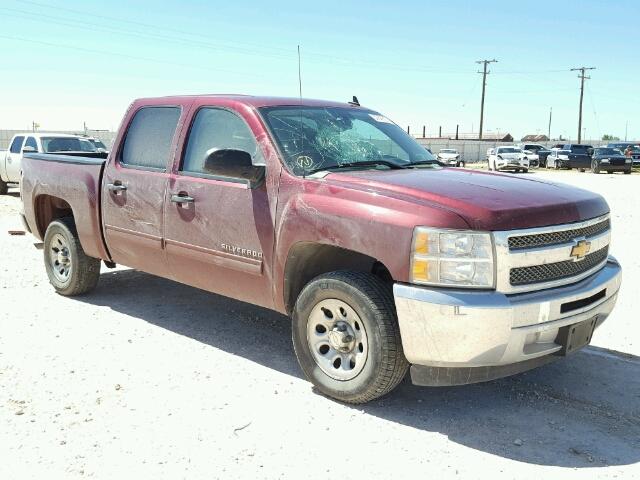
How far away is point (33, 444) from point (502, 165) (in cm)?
3658

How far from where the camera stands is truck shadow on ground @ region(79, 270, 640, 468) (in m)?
3.47

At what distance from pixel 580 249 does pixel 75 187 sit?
14.2ft

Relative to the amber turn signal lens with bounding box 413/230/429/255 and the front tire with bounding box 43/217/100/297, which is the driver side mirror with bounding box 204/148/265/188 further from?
the front tire with bounding box 43/217/100/297

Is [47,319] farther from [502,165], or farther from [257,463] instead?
[502,165]

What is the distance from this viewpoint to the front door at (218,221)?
4316 millimetres

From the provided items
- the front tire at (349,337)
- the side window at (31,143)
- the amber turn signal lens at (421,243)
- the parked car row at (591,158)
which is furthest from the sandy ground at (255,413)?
the parked car row at (591,158)

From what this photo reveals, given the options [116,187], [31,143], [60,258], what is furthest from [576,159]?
[116,187]

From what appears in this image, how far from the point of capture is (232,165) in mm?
4156

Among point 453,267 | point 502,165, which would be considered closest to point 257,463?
point 453,267

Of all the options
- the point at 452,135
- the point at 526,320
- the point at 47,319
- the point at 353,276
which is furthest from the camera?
the point at 452,135

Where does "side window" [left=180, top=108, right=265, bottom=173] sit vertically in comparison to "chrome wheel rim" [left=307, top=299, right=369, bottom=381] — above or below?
above

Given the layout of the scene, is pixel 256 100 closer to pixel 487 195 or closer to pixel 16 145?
pixel 487 195

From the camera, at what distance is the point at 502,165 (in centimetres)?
3750

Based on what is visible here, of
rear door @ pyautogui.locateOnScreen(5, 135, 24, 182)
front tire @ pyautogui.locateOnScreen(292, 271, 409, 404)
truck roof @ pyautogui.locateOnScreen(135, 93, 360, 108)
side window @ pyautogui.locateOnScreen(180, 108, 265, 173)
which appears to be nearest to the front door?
side window @ pyautogui.locateOnScreen(180, 108, 265, 173)
